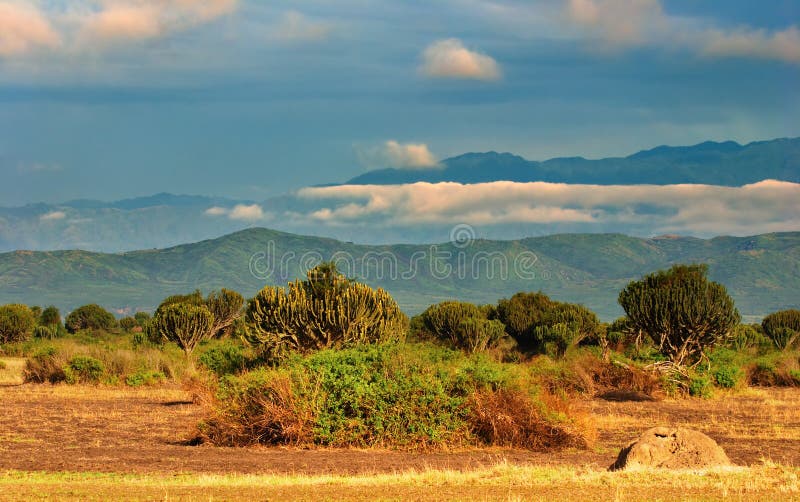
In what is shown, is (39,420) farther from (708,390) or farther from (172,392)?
(708,390)

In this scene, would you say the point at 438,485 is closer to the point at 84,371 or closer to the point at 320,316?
the point at 320,316

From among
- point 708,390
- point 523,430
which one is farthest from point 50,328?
point 523,430

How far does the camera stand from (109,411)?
32562 millimetres

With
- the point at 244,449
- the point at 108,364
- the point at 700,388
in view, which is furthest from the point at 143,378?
the point at 700,388

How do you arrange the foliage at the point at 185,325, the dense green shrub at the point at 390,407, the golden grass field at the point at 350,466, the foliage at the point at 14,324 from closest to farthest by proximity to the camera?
the golden grass field at the point at 350,466
the dense green shrub at the point at 390,407
the foliage at the point at 185,325
the foliage at the point at 14,324

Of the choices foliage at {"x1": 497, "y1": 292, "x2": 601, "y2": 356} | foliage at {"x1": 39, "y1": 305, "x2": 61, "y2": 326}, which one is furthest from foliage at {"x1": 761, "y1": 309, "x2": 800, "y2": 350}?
foliage at {"x1": 39, "y1": 305, "x2": 61, "y2": 326}

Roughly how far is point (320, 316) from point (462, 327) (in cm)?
2759

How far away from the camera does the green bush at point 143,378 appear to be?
142 feet

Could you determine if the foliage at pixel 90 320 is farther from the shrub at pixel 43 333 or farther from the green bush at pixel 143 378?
the green bush at pixel 143 378

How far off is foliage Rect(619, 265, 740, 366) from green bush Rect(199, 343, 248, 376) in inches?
618

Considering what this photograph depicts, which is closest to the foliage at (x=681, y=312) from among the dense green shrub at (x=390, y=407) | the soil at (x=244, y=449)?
the soil at (x=244, y=449)

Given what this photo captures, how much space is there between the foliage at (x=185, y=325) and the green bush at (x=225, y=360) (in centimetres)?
1232

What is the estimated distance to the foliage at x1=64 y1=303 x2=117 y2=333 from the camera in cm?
10881

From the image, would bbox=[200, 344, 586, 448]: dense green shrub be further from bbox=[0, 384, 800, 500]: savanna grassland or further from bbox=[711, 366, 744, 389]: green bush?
bbox=[711, 366, 744, 389]: green bush
